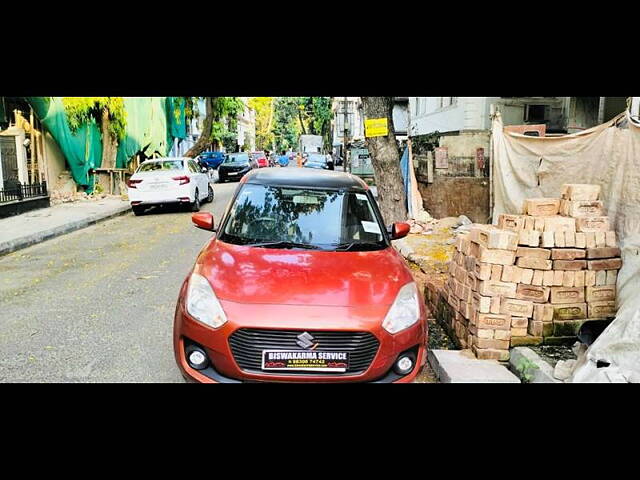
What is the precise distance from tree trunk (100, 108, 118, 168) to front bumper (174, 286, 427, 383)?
17110 mm

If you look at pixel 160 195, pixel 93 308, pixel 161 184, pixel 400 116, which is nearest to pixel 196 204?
pixel 160 195

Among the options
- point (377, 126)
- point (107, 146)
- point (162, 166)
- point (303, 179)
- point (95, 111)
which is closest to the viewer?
point (303, 179)

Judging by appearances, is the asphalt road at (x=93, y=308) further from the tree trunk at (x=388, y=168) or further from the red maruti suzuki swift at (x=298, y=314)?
the tree trunk at (x=388, y=168)

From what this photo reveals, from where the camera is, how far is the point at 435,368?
4703 mm

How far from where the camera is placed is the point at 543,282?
15.5 ft

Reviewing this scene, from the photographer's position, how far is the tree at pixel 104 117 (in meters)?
17.0

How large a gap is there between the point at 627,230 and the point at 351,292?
284cm

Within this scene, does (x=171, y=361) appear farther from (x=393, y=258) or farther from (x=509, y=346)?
(x=509, y=346)

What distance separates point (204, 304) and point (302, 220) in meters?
1.45

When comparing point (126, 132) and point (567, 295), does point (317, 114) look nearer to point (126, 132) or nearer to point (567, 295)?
point (126, 132)

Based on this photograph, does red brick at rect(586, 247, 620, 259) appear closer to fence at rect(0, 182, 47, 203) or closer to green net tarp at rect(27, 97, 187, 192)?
fence at rect(0, 182, 47, 203)

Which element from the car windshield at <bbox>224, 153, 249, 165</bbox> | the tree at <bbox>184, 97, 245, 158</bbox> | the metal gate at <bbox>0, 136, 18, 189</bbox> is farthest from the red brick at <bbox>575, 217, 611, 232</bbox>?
the car windshield at <bbox>224, 153, 249, 165</bbox>

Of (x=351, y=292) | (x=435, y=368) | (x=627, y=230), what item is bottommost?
(x=435, y=368)
